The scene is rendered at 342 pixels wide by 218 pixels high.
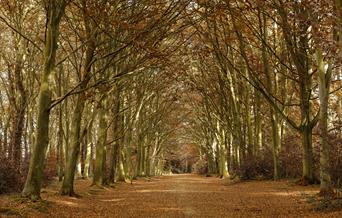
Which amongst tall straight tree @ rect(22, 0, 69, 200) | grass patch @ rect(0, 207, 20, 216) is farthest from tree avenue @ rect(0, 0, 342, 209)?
grass patch @ rect(0, 207, 20, 216)

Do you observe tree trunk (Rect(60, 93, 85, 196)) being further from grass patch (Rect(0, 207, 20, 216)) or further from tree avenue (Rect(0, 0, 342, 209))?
grass patch (Rect(0, 207, 20, 216))

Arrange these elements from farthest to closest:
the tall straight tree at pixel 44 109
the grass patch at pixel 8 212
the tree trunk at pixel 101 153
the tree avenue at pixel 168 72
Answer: the tree trunk at pixel 101 153
the tree avenue at pixel 168 72
the tall straight tree at pixel 44 109
the grass patch at pixel 8 212

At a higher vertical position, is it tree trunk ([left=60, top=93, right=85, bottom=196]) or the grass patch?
tree trunk ([left=60, top=93, right=85, bottom=196])

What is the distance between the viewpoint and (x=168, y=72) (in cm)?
2803

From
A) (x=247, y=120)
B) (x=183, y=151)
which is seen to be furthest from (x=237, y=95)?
(x=183, y=151)

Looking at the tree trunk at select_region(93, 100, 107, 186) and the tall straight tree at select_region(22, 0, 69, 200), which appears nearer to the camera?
the tall straight tree at select_region(22, 0, 69, 200)

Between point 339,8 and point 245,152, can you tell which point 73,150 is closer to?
point 339,8

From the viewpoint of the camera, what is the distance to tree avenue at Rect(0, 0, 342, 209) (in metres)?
13.8

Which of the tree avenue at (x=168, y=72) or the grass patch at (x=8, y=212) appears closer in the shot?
the grass patch at (x=8, y=212)

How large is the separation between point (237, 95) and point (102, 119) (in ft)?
33.4

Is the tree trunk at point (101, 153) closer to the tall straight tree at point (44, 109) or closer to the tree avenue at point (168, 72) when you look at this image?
the tree avenue at point (168, 72)

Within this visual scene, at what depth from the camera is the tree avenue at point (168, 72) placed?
1384 centimetres

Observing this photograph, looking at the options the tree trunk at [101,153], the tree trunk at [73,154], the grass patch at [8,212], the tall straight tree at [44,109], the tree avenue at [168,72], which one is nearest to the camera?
the grass patch at [8,212]

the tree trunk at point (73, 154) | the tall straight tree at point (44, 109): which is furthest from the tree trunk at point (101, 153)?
the tall straight tree at point (44, 109)
